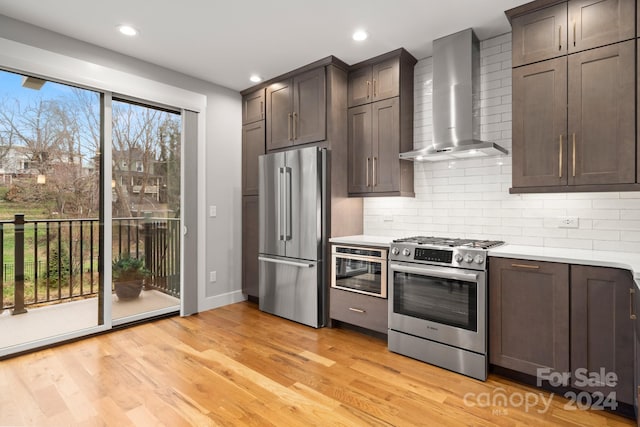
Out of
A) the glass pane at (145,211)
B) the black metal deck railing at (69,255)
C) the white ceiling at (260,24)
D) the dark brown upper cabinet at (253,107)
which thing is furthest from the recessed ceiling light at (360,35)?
the black metal deck railing at (69,255)

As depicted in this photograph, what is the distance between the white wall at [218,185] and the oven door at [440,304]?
2.25m

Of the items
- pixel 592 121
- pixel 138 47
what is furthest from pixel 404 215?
pixel 138 47

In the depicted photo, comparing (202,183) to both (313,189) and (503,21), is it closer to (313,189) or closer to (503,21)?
(313,189)

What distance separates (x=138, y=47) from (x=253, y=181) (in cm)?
182

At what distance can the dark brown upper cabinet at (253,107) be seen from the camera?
4262mm

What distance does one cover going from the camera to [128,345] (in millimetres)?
3055

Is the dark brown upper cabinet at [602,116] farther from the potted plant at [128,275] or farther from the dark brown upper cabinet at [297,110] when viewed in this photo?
the potted plant at [128,275]

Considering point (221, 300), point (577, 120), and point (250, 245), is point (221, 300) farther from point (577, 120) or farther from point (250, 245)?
point (577, 120)

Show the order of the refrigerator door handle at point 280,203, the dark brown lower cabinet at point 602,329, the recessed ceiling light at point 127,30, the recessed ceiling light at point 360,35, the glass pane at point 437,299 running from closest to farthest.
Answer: the dark brown lower cabinet at point 602,329, the glass pane at point 437,299, the recessed ceiling light at point 127,30, the recessed ceiling light at point 360,35, the refrigerator door handle at point 280,203

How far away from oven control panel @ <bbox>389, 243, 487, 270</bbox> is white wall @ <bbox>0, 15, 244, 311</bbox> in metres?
2.25

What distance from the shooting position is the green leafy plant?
356 centimetres

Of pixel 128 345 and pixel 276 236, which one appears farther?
pixel 276 236

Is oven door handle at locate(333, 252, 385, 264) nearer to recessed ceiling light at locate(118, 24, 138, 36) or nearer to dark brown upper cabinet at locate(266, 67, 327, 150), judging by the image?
dark brown upper cabinet at locate(266, 67, 327, 150)

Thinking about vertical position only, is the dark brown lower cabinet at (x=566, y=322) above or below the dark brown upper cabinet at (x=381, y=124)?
below
